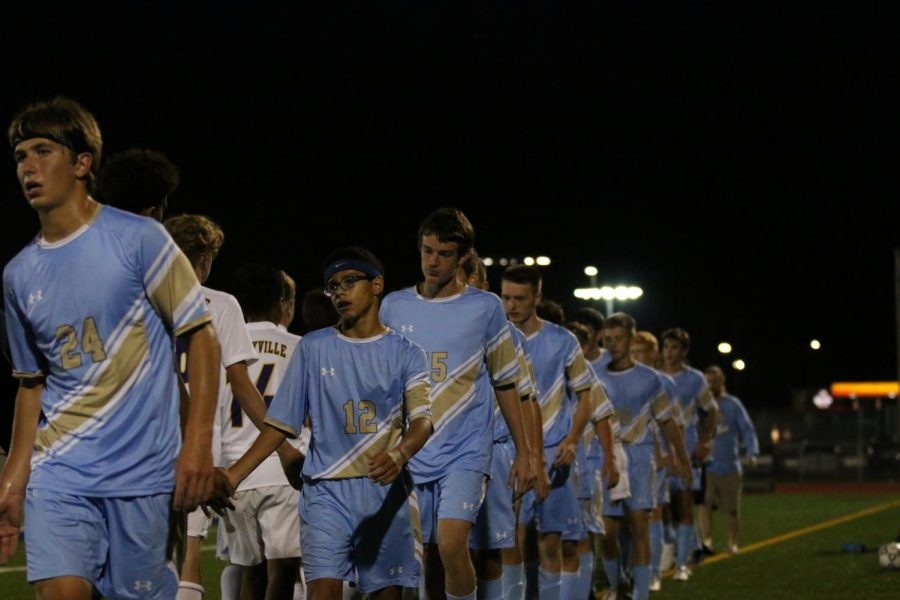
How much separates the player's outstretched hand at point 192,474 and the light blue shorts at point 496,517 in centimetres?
429

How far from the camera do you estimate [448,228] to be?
→ 8930mm

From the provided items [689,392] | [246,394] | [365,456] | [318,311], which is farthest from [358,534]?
[689,392]

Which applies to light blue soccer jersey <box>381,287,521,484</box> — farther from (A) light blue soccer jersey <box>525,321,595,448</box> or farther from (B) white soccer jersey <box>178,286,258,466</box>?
(A) light blue soccer jersey <box>525,321,595,448</box>

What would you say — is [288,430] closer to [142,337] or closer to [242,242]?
[142,337]

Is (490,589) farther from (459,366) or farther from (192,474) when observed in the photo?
(192,474)

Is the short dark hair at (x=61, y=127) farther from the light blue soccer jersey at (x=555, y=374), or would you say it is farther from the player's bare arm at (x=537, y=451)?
the light blue soccer jersey at (x=555, y=374)

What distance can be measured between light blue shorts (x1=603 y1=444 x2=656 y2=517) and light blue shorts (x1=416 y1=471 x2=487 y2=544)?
5376 millimetres

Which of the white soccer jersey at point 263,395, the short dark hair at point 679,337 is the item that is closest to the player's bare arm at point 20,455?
the white soccer jersey at point 263,395

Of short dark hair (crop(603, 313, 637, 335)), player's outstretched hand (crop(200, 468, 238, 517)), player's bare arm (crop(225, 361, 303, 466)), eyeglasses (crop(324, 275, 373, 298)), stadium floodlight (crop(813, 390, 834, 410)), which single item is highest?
stadium floodlight (crop(813, 390, 834, 410))

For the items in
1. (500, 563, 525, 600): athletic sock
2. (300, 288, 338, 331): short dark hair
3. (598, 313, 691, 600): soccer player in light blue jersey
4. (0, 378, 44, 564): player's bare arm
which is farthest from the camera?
(598, 313, 691, 600): soccer player in light blue jersey

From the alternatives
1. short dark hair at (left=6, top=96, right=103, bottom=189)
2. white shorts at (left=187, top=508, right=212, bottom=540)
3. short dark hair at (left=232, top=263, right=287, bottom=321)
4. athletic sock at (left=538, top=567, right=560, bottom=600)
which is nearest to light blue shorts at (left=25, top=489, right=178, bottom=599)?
short dark hair at (left=6, top=96, right=103, bottom=189)

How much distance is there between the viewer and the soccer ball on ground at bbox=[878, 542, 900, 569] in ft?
54.4

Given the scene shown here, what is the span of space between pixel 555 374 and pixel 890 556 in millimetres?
6981

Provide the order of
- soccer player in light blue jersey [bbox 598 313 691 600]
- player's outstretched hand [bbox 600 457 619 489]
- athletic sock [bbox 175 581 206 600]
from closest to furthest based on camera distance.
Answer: athletic sock [bbox 175 581 206 600], player's outstretched hand [bbox 600 457 619 489], soccer player in light blue jersey [bbox 598 313 691 600]
